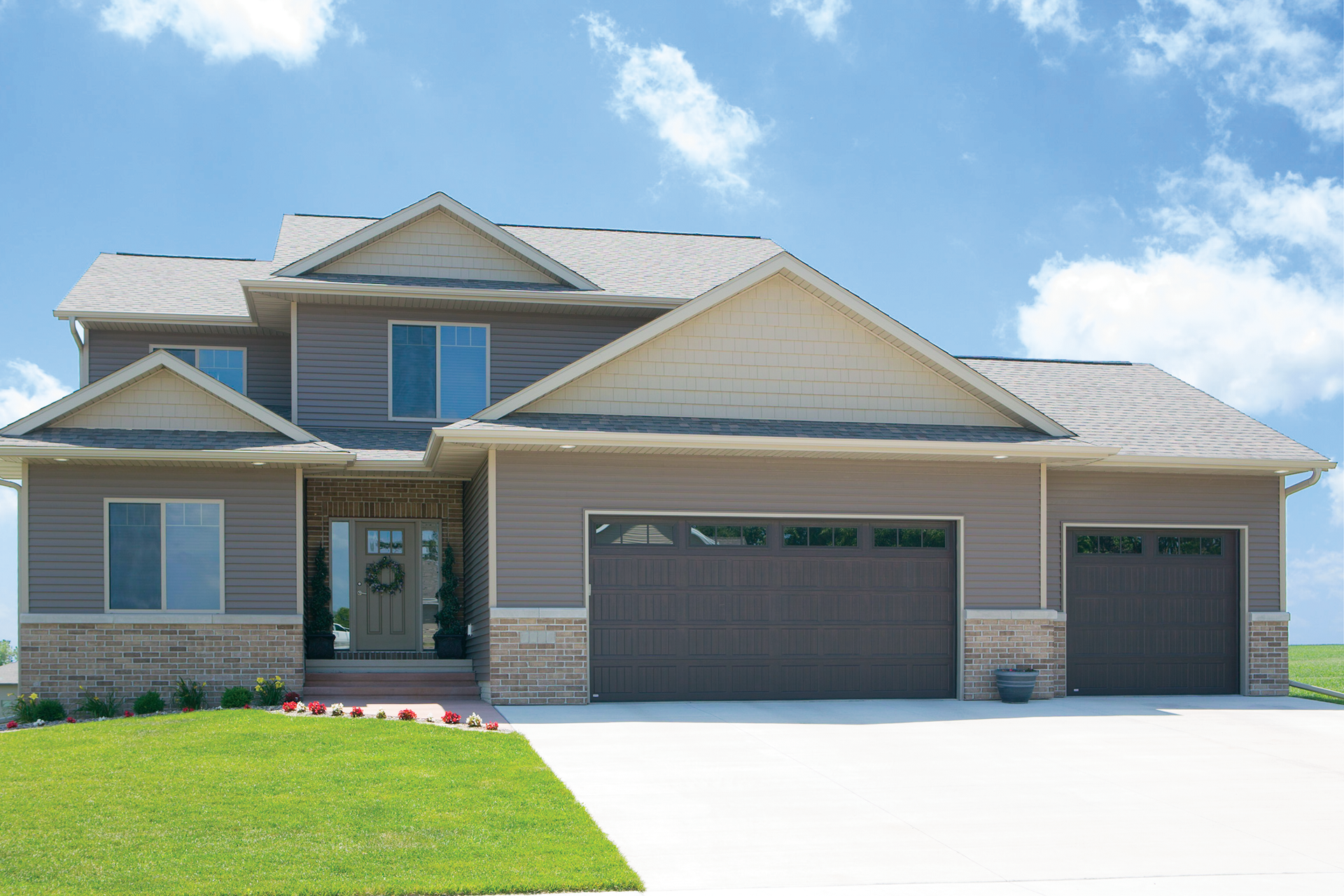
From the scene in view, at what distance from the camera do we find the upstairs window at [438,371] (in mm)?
17844

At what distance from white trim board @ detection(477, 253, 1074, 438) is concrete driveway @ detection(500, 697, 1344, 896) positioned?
13.0 ft

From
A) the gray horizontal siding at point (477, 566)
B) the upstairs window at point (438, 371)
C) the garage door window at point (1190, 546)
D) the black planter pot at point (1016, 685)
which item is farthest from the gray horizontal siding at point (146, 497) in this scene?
the garage door window at point (1190, 546)

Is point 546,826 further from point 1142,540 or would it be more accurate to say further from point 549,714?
point 1142,540

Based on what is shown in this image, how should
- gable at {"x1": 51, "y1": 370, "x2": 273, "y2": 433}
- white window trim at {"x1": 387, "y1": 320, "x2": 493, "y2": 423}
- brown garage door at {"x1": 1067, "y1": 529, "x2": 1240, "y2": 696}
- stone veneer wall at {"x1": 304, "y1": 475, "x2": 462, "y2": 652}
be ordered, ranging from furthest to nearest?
1. white window trim at {"x1": 387, "y1": 320, "x2": 493, "y2": 423}
2. stone veneer wall at {"x1": 304, "y1": 475, "x2": 462, "y2": 652}
3. brown garage door at {"x1": 1067, "y1": 529, "x2": 1240, "y2": 696}
4. gable at {"x1": 51, "y1": 370, "x2": 273, "y2": 433}

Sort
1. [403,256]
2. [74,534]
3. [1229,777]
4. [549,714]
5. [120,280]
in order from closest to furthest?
[1229,777]
[549,714]
[74,534]
[403,256]
[120,280]

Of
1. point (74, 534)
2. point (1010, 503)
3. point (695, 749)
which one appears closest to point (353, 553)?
point (74, 534)

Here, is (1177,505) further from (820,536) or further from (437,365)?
(437,365)

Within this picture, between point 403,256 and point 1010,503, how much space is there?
32.8 feet

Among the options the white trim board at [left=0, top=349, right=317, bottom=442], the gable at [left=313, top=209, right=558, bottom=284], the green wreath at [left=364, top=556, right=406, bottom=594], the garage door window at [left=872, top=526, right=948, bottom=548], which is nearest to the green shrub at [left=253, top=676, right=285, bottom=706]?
the green wreath at [left=364, top=556, right=406, bottom=594]

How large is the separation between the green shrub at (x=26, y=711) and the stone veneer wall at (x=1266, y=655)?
16.7m

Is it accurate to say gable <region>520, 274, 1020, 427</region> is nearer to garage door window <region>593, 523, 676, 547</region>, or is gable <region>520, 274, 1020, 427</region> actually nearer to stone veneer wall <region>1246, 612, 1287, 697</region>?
garage door window <region>593, 523, 676, 547</region>

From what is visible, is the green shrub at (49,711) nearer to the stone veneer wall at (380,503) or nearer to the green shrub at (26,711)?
the green shrub at (26,711)

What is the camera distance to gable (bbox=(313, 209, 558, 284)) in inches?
711

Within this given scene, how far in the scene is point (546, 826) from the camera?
7.62m
